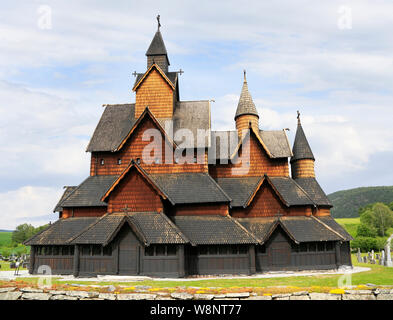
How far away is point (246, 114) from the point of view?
3291 cm

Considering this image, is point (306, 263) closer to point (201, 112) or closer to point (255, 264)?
point (255, 264)

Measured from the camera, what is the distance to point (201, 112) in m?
32.0

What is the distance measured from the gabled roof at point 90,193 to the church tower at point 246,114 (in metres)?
13.7

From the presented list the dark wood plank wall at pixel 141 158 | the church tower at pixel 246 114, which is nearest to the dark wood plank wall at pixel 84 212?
the dark wood plank wall at pixel 141 158

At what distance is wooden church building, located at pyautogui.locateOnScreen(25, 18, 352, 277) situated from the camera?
22.8m

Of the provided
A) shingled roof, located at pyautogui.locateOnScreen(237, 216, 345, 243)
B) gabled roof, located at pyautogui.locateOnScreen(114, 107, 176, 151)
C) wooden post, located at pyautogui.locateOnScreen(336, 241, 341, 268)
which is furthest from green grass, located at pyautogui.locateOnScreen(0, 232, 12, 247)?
wooden post, located at pyautogui.locateOnScreen(336, 241, 341, 268)

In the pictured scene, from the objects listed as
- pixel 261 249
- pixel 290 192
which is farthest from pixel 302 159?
pixel 261 249

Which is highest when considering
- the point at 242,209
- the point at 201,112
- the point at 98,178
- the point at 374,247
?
the point at 201,112

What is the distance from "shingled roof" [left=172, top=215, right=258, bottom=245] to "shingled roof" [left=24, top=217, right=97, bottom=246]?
7.51m

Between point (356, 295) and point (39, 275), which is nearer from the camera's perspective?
point (356, 295)
